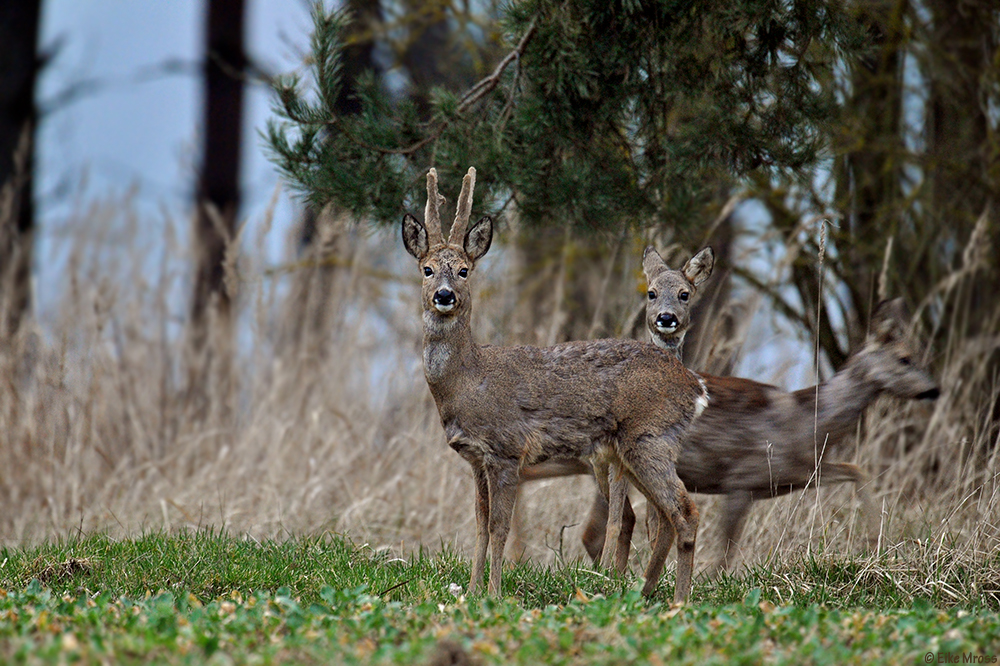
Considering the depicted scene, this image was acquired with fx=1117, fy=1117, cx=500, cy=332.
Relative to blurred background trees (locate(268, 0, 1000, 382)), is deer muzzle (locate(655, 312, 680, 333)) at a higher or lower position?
lower

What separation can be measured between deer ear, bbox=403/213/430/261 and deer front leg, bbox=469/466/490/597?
39.7 inches

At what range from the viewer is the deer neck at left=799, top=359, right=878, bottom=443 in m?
5.98

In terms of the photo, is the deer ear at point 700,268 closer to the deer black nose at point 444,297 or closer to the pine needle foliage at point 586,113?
the pine needle foliage at point 586,113

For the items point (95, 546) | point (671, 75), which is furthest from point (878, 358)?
point (95, 546)

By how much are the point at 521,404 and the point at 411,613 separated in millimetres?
1225

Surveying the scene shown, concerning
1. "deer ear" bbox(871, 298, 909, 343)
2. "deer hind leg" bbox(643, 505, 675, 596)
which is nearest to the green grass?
"deer hind leg" bbox(643, 505, 675, 596)

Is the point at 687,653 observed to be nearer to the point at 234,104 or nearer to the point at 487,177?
the point at 487,177

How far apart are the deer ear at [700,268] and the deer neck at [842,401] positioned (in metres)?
0.85

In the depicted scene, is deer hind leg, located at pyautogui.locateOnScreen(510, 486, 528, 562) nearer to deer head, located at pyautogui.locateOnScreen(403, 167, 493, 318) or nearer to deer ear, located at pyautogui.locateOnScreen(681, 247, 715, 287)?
deer ear, located at pyautogui.locateOnScreen(681, 247, 715, 287)

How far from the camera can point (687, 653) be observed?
3.37 m

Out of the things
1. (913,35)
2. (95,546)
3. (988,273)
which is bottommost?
(95,546)

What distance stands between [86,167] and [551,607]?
8045 mm

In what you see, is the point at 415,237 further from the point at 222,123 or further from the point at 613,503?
the point at 222,123

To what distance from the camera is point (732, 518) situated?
573 centimetres
